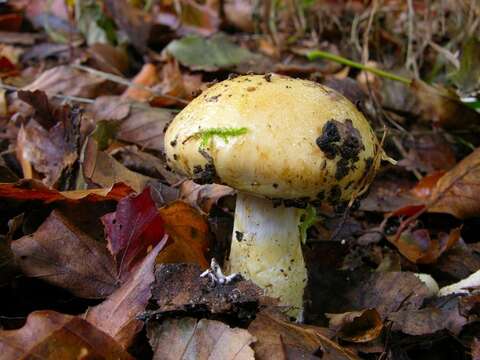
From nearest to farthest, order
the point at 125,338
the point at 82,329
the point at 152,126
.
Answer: the point at 82,329 < the point at 125,338 < the point at 152,126

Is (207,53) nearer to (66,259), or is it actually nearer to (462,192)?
(462,192)

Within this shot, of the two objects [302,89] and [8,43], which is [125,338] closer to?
[302,89]

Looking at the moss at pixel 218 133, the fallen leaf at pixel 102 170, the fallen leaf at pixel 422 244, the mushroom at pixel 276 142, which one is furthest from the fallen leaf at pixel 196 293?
the fallen leaf at pixel 422 244

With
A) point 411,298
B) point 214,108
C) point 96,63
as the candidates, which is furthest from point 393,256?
point 96,63

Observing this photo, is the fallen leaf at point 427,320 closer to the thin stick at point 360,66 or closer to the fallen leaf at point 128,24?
the thin stick at point 360,66

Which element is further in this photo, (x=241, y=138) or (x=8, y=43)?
(x=8, y=43)

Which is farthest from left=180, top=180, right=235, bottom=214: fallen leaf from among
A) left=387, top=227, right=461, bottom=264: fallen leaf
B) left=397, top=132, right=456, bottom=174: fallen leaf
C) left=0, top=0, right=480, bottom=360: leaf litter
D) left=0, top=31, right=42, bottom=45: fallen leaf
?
left=0, top=31, right=42, bottom=45: fallen leaf
